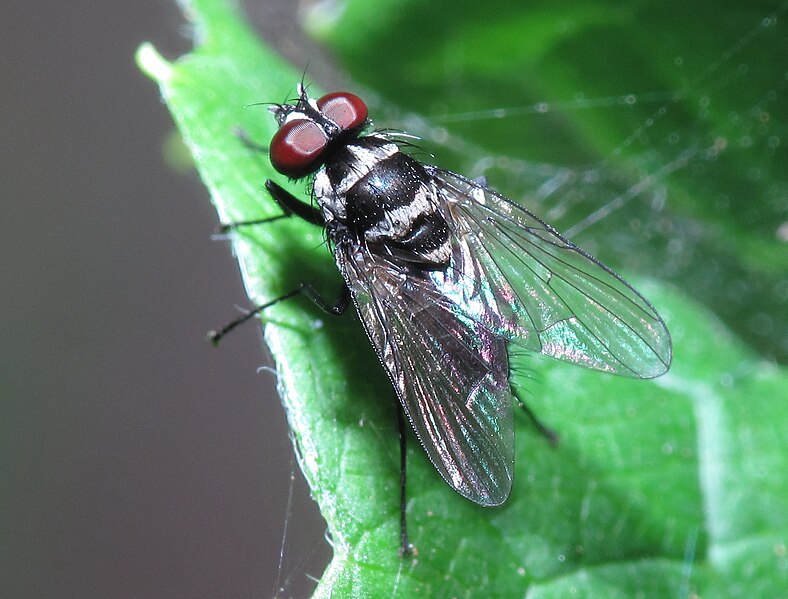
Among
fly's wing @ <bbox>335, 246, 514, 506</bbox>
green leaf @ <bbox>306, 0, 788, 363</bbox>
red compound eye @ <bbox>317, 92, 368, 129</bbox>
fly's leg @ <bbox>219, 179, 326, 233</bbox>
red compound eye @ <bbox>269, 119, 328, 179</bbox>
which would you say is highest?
green leaf @ <bbox>306, 0, 788, 363</bbox>

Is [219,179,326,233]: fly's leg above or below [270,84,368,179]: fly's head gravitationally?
below

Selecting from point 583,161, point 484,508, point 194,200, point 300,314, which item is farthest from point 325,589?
point 194,200

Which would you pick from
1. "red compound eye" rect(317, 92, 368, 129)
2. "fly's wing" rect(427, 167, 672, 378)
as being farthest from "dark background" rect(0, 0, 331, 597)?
"fly's wing" rect(427, 167, 672, 378)

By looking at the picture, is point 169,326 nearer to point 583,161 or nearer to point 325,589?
point 583,161

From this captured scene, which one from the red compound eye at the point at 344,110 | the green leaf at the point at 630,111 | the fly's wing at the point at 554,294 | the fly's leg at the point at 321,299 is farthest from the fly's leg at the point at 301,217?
the green leaf at the point at 630,111

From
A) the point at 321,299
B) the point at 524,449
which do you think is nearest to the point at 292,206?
the point at 321,299

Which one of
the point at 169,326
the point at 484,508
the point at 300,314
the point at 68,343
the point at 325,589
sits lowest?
the point at 325,589

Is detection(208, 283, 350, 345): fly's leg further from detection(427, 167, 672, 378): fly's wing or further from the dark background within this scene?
the dark background
